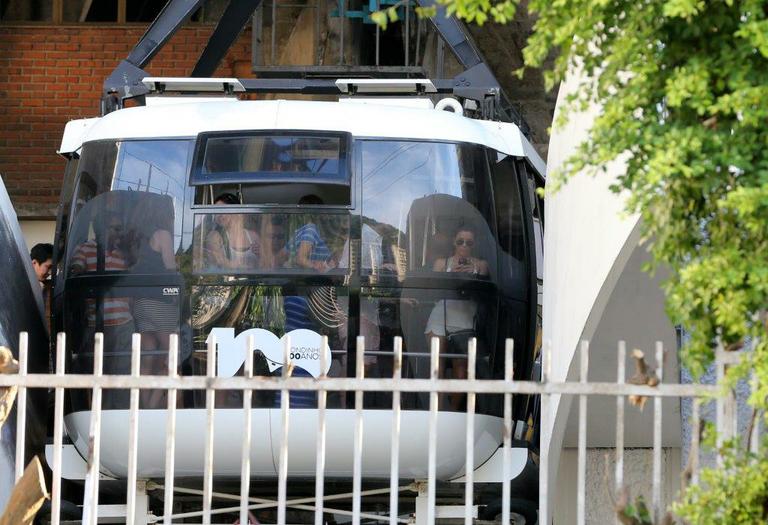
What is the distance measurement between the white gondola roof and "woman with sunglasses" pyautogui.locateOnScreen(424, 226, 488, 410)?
0.66 metres

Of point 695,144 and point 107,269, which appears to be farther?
point 107,269

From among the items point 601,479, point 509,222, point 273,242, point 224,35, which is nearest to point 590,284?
point 509,222

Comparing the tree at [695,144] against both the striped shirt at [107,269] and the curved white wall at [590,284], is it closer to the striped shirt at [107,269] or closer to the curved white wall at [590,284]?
the curved white wall at [590,284]

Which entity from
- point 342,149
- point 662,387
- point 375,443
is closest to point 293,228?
point 342,149

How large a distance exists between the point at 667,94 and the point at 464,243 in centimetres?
478

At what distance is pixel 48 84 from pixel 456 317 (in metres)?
8.63

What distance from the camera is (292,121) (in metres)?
9.88

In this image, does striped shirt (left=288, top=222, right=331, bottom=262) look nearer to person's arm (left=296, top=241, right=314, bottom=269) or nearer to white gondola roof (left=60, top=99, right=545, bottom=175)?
person's arm (left=296, top=241, right=314, bottom=269)

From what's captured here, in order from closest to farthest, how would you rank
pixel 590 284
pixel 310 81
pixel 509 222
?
pixel 590 284
pixel 509 222
pixel 310 81

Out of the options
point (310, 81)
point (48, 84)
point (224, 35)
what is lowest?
point (310, 81)

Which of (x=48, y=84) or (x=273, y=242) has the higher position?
(x=48, y=84)

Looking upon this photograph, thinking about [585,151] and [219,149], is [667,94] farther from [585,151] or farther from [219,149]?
[219,149]

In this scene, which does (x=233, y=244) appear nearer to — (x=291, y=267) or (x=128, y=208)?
(x=291, y=267)

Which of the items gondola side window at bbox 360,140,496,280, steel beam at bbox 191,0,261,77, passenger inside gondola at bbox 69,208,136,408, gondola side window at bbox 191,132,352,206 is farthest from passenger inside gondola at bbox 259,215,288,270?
steel beam at bbox 191,0,261,77
